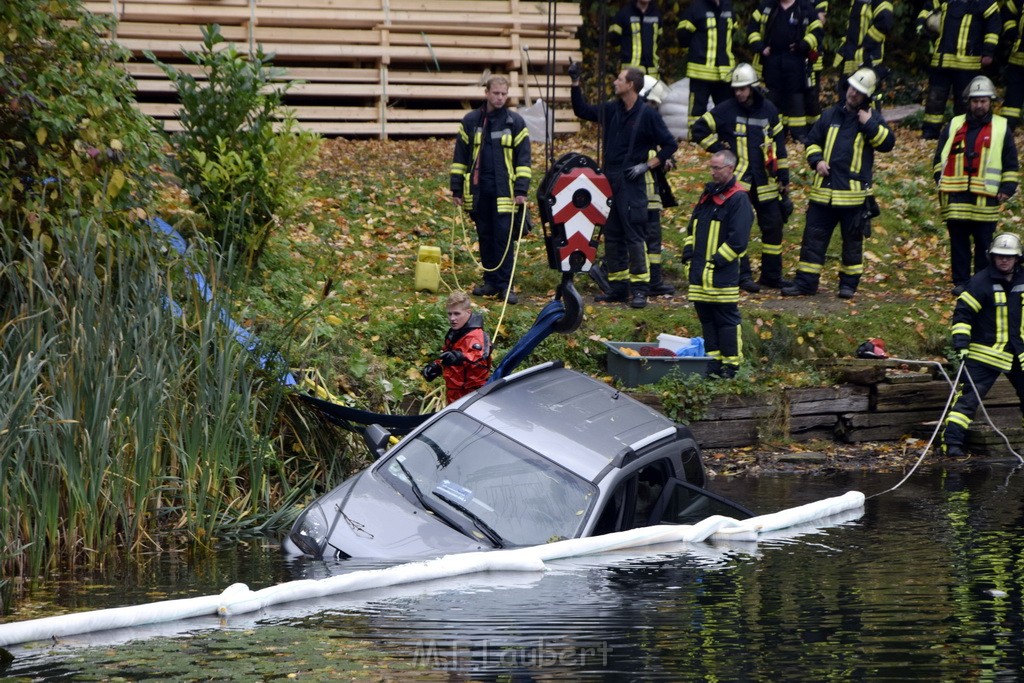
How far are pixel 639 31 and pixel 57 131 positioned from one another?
10062 mm

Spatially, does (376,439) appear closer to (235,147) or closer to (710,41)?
(235,147)

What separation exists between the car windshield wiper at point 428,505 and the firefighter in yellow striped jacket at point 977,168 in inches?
327

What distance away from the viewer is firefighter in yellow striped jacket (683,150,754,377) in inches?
494

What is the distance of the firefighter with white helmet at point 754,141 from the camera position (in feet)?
47.1

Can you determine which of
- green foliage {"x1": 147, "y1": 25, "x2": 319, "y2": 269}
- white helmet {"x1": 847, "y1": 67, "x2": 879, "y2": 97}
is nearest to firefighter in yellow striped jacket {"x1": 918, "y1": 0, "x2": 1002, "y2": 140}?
white helmet {"x1": 847, "y1": 67, "x2": 879, "y2": 97}

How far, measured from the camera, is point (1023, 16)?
18.4 meters

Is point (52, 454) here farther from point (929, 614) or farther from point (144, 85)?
point (144, 85)

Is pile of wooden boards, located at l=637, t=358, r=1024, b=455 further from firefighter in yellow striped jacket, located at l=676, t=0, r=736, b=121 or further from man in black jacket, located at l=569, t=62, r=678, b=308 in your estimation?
firefighter in yellow striped jacket, located at l=676, t=0, r=736, b=121

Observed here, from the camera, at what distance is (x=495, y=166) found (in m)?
13.7

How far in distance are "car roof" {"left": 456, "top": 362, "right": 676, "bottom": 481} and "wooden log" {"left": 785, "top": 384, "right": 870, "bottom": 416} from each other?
446 centimetres

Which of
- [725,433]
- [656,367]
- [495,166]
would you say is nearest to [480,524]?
[656,367]

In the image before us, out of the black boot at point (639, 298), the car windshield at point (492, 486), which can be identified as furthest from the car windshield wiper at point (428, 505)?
the black boot at point (639, 298)

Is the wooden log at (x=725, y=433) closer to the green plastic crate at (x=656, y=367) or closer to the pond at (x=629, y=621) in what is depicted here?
the green plastic crate at (x=656, y=367)

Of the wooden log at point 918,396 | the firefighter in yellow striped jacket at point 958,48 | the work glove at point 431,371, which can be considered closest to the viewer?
the work glove at point 431,371
